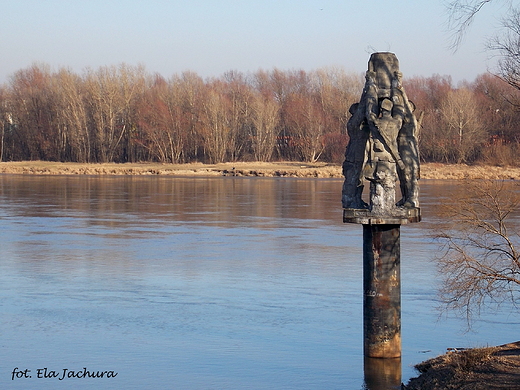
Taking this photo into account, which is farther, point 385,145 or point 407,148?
point 407,148

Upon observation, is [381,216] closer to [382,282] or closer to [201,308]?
[382,282]

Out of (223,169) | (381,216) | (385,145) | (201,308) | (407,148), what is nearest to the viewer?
(381,216)

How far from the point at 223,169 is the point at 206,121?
42.9 ft

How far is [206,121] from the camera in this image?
3322 inches

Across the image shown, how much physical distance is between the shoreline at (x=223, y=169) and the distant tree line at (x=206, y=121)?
12.8 feet

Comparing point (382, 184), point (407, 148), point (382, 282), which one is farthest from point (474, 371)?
point (407, 148)

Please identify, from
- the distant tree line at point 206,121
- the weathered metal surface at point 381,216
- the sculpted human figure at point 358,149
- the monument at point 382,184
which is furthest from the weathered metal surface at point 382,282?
the distant tree line at point 206,121

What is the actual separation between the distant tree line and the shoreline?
3.90m

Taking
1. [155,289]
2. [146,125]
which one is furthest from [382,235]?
[146,125]

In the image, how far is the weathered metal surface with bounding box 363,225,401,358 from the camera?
10.1 metres

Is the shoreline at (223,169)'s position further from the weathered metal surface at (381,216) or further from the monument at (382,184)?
the weathered metal surface at (381,216)

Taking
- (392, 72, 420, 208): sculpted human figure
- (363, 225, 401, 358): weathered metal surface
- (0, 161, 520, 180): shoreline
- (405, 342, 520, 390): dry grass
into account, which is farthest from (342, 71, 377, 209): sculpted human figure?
(0, 161, 520, 180): shoreline

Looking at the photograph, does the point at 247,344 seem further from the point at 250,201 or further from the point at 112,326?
the point at 250,201

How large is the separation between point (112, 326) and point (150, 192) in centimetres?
3143
